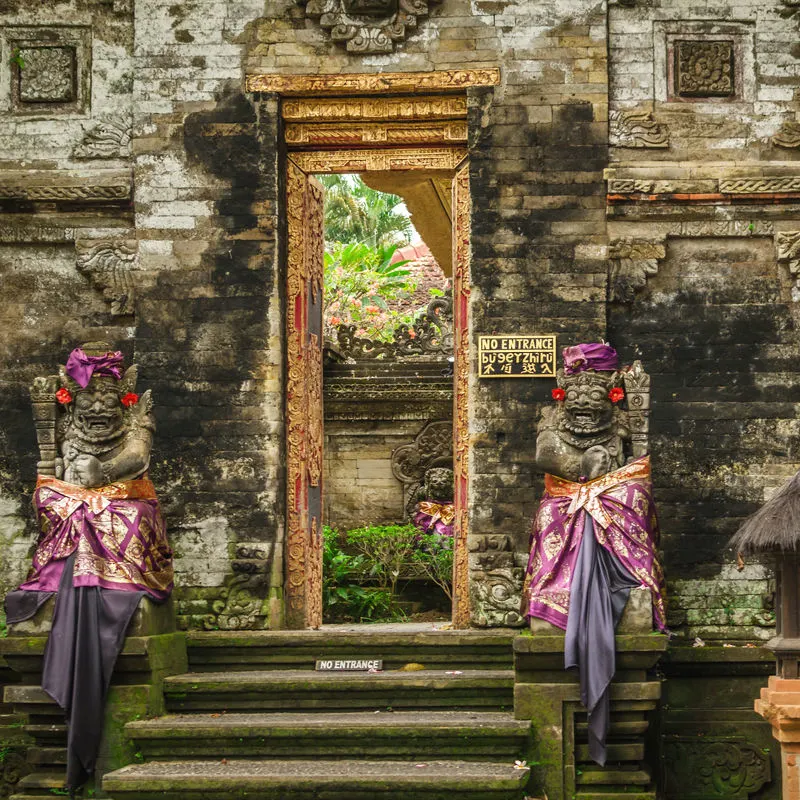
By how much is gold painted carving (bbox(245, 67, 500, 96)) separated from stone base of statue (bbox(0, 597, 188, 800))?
3609mm

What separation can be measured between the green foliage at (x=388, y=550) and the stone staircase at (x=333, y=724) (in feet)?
11.3

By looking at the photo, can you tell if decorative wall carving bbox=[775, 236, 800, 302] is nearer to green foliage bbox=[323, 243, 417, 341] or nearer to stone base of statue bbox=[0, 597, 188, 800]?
stone base of statue bbox=[0, 597, 188, 800]

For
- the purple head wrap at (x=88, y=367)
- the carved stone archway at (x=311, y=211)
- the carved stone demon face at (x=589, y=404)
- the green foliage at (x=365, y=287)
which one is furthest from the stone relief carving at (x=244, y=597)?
the green foliage at (x=365, y=287)

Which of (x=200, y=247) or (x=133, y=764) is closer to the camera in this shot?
(x=133, y=764)

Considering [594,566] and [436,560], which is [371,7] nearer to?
[594,566]

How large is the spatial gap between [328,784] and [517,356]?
322 centimetres

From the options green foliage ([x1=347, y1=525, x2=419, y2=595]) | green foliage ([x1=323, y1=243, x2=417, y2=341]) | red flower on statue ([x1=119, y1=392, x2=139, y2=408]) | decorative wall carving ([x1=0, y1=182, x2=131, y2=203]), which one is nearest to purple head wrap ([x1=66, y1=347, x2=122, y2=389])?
red flower on statue ([x1=119, y1=392, x2=139, y2=408])

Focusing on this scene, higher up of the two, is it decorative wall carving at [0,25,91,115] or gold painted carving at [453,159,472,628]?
decorative wall carving at [0,25,91,115]

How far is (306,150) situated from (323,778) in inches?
179

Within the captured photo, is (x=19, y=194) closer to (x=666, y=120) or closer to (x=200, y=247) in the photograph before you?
(x=200, y=247)

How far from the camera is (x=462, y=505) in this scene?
29.7ft

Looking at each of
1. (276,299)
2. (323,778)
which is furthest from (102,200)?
(323,778)

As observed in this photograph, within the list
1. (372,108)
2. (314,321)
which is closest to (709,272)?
(372,108)

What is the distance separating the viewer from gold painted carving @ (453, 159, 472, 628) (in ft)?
29.5
